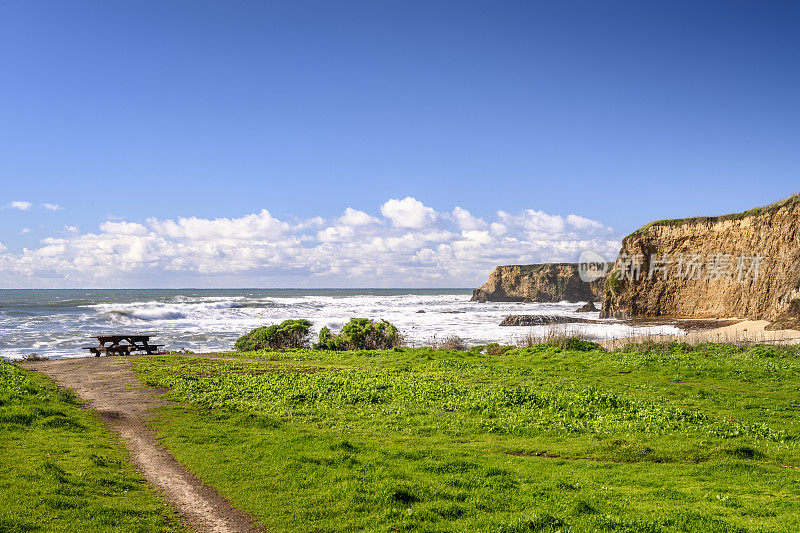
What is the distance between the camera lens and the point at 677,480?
10070 millimetres

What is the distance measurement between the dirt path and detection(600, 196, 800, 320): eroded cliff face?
43283mm

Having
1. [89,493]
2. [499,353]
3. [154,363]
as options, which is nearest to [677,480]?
[89,493]

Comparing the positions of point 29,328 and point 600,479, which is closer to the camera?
point 600,479

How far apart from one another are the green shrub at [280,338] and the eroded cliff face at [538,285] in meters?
102

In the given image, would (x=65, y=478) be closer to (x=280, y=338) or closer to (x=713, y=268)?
(x=280, y=338)

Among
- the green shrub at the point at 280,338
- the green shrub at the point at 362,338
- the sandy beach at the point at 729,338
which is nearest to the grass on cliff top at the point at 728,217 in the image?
the sandy beach at the point at 729,338

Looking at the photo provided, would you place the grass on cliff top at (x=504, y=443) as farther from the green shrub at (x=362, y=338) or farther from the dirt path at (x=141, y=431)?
the green shrub at (x=362, y=338)

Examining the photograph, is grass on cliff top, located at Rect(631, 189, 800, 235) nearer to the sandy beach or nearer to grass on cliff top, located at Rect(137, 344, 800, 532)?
the sandy beach

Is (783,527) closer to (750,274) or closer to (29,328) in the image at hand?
(750,274)

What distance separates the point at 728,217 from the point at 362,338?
148ft

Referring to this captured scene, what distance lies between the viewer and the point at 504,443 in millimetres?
13297

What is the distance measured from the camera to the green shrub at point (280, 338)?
125ft

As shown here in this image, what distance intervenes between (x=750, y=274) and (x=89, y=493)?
2357 inches

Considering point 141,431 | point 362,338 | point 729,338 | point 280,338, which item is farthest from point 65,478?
point 729,338
